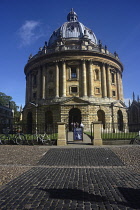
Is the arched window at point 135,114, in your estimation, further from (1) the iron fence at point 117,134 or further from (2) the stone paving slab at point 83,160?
(2) the stone paving slab at point 83,160

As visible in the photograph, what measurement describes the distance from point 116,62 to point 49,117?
19907 mm

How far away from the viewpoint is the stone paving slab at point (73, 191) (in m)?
3.85

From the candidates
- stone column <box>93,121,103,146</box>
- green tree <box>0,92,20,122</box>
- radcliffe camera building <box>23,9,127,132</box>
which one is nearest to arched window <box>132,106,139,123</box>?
radcliffe camera building <box>23,9,127,132</box>

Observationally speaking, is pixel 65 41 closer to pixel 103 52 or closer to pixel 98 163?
pixel 103 52

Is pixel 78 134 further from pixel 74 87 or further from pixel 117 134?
pixel 74 87

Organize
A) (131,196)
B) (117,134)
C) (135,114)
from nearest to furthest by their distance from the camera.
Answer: (131,196) → (117,134) → (135,114)

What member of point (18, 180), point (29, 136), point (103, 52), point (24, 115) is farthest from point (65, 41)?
point (18, 180)

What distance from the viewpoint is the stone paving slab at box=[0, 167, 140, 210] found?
12.6ft

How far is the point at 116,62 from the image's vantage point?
39.6 meters

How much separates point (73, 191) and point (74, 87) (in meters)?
30.2

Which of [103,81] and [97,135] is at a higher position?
[103,81]

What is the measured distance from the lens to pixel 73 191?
4684 mm

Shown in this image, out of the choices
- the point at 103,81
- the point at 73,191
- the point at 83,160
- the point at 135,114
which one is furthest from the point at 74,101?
the point at 135,114

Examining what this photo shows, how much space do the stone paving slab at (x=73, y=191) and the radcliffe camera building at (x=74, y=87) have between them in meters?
25.3
